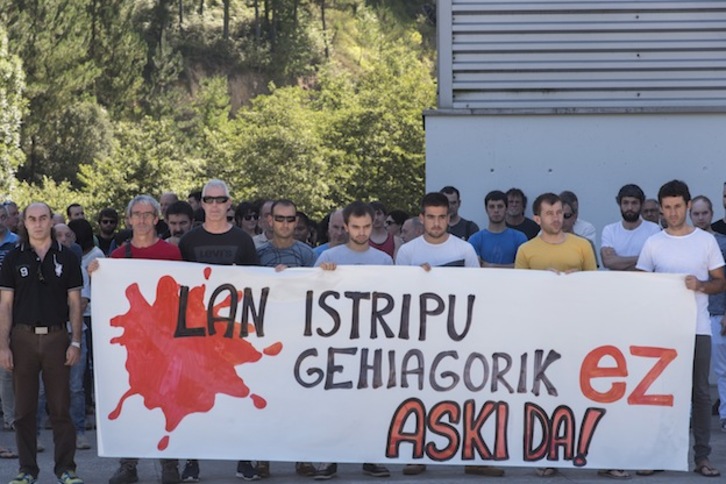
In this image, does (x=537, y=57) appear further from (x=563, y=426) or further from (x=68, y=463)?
(x=68, y=463)

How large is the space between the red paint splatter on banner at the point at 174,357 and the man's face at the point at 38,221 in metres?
0.66

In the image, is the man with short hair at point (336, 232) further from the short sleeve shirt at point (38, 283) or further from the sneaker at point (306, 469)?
the short sleeve shirt at point (38, 283)

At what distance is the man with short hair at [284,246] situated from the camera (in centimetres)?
984

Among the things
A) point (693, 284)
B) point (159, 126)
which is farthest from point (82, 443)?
point (159, 126)

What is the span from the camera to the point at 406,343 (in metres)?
9.55

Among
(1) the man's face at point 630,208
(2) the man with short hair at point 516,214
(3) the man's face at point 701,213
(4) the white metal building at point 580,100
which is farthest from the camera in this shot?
(4) the white metal building at point 580,100

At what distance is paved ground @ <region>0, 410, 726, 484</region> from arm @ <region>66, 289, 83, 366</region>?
0.95 m

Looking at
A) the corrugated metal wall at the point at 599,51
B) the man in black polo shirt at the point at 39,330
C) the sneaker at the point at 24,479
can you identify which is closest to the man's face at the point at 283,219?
the man in black polo shirt at the point at 39,330

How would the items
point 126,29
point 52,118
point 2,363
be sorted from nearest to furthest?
point 2,363 < point 52,118 < point 126,29

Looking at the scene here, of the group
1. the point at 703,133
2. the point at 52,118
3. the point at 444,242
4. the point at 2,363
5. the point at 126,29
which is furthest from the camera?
the point at 126,29

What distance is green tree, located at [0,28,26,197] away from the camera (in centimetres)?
5316

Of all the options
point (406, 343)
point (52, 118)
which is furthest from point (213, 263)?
point (52, 118)

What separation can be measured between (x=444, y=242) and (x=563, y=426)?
1451 millimetres

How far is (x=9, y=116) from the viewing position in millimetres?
55219
